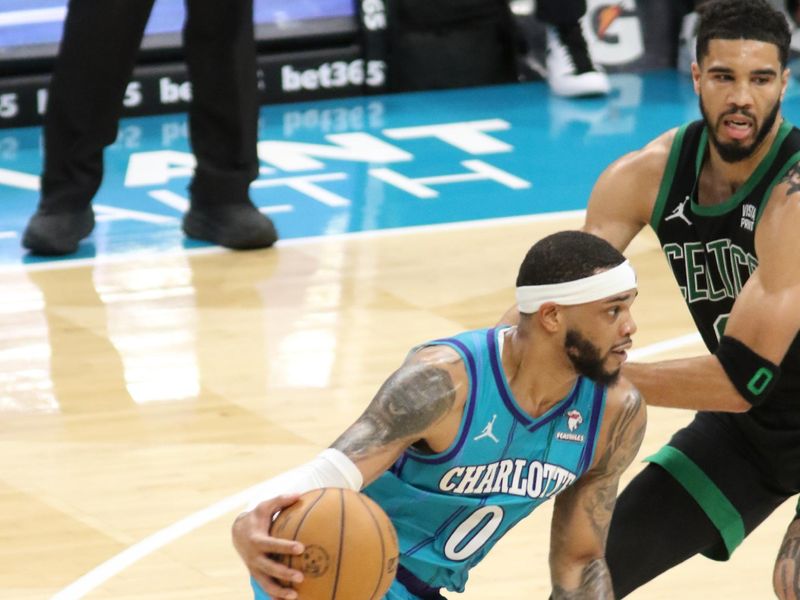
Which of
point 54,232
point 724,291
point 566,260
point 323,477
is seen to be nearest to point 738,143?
point 724,291

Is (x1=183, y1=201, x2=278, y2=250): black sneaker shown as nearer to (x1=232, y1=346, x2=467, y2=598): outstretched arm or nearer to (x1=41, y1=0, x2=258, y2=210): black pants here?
(x1=41, y1=0, x2=258, y2=210): black pants

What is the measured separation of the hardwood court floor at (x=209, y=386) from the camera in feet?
19.4

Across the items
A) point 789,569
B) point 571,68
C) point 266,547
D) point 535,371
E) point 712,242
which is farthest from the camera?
point 571,68

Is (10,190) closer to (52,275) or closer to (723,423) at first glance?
(52,275)

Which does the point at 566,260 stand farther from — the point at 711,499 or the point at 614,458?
the point at 711,499

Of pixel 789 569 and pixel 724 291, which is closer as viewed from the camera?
pixel 789 569

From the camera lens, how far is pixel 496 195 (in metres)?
10.0

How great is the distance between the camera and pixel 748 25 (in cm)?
475

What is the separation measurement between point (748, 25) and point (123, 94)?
15.6 ft

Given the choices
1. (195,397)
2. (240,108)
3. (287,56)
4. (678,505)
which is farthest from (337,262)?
(678,505)

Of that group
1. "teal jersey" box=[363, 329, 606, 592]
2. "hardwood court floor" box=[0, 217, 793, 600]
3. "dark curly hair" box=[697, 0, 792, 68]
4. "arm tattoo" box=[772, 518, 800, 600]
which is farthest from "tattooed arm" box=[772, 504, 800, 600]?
"dark curly hair" box=[697, 0, 792, 68]

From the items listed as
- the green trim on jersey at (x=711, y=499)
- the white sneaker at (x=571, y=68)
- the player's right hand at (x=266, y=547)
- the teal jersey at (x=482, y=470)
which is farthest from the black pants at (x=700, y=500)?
the white sneaker at (x=571, y=68)

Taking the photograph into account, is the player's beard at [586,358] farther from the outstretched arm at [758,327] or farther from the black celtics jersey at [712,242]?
the black celtics jersey at [712,242]

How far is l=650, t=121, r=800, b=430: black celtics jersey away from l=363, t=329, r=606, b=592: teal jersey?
77cm
